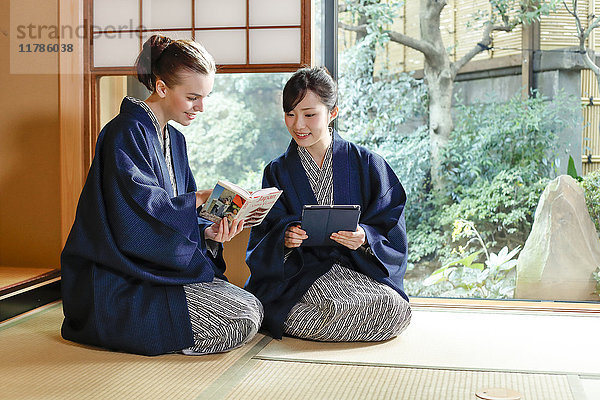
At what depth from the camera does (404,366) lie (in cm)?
251

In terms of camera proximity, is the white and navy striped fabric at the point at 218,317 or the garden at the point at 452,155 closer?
the white and navy striped fabric at the point at 218,317

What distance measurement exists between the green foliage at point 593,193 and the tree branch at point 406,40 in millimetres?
1237

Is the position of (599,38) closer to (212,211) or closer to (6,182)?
(212,211)

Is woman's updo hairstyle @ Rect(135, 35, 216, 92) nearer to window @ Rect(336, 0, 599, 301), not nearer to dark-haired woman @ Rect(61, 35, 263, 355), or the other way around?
dark-haired woman @ Rect(61, 35, 263, 355)

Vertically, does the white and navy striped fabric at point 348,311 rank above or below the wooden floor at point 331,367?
above

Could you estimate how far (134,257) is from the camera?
2709mm

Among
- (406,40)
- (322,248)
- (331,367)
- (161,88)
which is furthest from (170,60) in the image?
(406,40)

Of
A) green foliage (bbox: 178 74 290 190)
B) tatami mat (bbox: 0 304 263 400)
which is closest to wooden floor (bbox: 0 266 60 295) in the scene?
tatami mat (bbox: 0 304 263 400)

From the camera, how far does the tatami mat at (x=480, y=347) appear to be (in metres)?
2.57

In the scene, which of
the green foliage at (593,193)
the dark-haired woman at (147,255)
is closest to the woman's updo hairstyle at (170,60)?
the dark-haired woman at (147,255)

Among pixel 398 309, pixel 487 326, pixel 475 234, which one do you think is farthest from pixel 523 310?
pixel 398 309

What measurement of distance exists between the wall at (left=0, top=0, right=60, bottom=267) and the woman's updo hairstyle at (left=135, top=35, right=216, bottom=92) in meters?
1.29

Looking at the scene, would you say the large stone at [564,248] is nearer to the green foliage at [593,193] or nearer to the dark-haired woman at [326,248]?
the green foliage at [593,193]

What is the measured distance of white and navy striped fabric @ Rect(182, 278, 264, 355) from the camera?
2.67 metres
